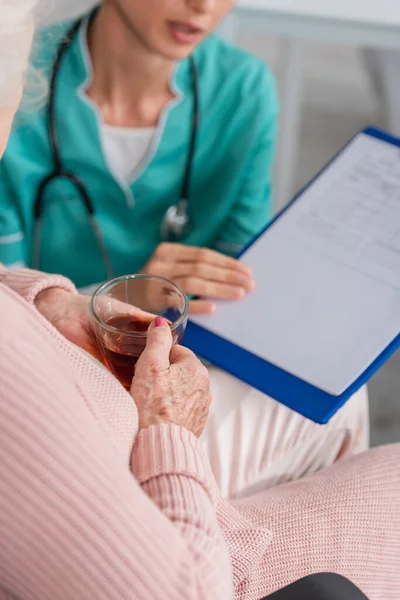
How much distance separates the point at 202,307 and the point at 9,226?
0.43 meters

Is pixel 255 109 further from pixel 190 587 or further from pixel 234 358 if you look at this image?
pixel 190 587

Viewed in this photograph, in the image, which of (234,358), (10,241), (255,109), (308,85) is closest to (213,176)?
(255,109)

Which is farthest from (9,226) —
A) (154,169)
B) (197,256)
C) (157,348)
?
(157,348)

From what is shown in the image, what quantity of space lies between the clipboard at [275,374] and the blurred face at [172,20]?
40 centimetres

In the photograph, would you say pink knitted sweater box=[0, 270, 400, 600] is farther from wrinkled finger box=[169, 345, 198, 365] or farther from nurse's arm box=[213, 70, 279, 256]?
nurse's arm box=[213, 70, 279, 256]

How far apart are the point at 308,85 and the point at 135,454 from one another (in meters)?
2.18

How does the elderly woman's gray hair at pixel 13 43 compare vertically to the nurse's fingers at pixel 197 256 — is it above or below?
above

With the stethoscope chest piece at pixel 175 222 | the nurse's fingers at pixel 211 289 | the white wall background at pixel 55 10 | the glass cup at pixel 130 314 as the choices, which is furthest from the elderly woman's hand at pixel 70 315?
the stethoscope chest piece at pixel 175 222

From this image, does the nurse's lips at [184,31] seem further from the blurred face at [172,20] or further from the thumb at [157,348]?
the thumb at [157,348]

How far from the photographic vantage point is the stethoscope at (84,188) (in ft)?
3.73

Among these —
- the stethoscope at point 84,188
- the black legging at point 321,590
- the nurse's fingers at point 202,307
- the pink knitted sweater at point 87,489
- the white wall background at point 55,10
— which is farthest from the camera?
the stethoscope at point 84,188

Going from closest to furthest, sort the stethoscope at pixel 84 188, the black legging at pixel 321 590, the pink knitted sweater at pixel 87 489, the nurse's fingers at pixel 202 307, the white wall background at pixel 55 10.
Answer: the pink knitted sweater at pixel 87 489, the black legging at pixel 321 590, the white wall background at pixel 55 10, the nurse's fingers at pixel 202 307, the stethoscope at pixel 84 188

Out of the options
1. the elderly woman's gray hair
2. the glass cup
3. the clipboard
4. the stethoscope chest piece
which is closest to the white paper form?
the clipboard

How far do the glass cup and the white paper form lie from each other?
120mm
